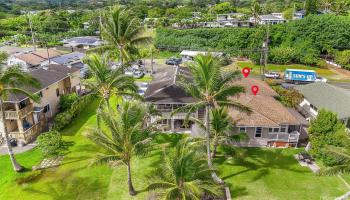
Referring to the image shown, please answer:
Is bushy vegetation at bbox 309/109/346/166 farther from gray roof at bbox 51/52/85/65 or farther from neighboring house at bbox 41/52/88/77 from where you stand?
gray roof at bbox 51/52/85/65

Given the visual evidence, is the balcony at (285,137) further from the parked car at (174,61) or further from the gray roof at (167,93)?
the parked car at (174,61)

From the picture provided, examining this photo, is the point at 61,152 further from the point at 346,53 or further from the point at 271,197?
the point at 346,53

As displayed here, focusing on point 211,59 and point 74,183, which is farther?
point 74,183

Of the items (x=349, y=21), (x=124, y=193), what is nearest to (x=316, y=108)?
(x=124, y=193)

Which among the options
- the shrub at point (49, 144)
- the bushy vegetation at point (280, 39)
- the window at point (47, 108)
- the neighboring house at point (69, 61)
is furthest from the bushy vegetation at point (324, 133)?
the bushy vegetation at point (280, 39)

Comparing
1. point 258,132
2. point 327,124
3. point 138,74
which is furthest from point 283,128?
point 138,74

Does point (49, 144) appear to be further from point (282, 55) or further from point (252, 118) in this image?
point (282, 55)
